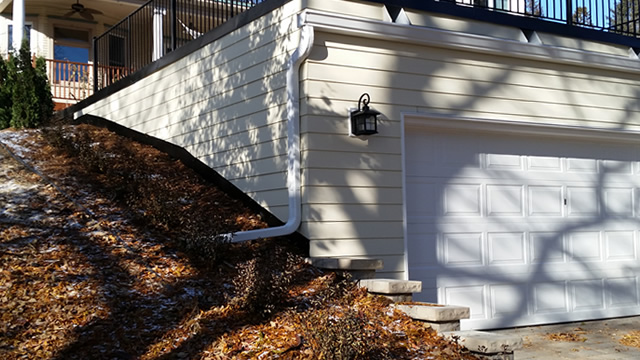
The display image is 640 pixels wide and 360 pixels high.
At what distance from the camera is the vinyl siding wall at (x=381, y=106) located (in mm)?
5992

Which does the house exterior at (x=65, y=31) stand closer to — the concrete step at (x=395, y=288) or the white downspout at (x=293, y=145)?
the white downspout at (x=293, y=145)

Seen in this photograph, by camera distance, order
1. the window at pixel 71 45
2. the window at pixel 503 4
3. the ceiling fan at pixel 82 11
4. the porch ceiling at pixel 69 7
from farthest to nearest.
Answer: the window at pixel 71 45 → the porch ceiling at pixel 69 7 → the ceiling fan at pixel 82 11 → the window at pixel 503 4

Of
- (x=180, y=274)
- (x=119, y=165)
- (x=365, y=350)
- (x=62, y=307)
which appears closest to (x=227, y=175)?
(x=119, y=165)

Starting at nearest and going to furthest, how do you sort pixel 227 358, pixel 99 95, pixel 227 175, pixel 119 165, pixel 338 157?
1. pixel 227 358
2. pixel 338 157
3. pixel 227 175
4. pixel 119 165
5. pixel 99 95

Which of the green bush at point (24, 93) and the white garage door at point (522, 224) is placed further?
the green bush at point (24, 93)

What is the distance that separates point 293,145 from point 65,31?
13400 millimetres

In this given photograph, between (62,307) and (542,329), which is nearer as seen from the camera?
(62,307)

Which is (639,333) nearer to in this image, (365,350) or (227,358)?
(365,350)

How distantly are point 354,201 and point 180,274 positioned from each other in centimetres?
179

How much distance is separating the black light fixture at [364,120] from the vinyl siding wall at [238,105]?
697 mm

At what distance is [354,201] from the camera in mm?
6109

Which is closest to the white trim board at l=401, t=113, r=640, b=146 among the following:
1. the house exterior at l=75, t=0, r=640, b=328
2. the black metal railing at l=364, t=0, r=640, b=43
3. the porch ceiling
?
the house exterior at l=75, t=0, r=640, b=328

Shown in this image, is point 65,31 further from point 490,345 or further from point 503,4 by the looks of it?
point 490,345

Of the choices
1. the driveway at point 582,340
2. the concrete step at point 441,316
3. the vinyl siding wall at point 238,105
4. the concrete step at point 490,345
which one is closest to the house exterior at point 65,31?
the vinyl siding wall at point 238,105
